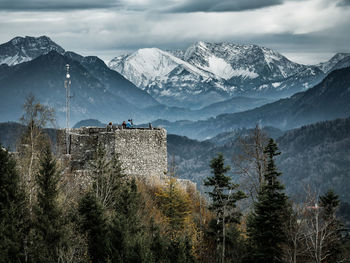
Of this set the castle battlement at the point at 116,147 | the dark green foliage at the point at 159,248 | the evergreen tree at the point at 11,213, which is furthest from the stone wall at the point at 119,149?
the dark green foliage at the point at 159,248

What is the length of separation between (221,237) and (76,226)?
10860mm

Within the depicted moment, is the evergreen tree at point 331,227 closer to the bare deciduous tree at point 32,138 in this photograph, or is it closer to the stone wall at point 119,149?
the stone wall at point 119,149

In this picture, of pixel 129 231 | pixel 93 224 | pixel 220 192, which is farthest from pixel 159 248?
pixel 220 192

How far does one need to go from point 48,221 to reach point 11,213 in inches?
86.2

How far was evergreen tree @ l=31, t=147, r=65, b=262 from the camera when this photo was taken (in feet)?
106

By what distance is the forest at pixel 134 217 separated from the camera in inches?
1321

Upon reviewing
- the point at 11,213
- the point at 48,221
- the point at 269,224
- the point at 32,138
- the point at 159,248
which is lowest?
the point at 159,248

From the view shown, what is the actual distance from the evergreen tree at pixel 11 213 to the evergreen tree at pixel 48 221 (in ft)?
2.92

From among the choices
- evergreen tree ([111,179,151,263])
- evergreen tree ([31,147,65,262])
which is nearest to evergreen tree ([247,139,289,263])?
evergreen tree ([111,179,151,263])

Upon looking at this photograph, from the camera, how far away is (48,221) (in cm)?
3344

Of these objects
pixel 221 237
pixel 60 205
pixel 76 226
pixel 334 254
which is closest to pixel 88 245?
pixel 76 226

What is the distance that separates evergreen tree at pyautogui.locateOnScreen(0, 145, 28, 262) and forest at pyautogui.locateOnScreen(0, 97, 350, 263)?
2.4 inches

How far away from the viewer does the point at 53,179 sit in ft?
114

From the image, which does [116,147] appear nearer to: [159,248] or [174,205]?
[174,205]
